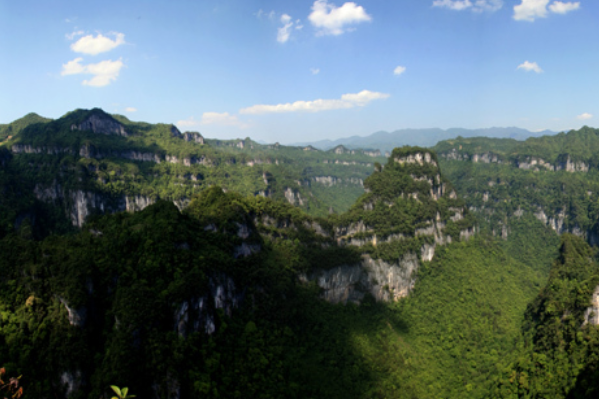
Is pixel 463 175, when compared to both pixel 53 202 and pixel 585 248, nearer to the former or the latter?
pixel 585 248

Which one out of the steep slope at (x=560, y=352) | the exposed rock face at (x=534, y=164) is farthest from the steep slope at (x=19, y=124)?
the exposed rock face at (x=534, y=164)

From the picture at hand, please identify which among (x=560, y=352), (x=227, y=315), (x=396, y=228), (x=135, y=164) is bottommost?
(x=560, y=352)

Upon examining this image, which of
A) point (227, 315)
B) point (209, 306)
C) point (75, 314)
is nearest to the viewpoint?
point (75, 314)

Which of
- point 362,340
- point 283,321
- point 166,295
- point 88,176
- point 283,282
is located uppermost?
point 88,176

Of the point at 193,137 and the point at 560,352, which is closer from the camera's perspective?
the point at 560,352

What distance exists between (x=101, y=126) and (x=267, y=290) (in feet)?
309

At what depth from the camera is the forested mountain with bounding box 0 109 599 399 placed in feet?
122

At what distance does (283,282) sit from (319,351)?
9529mm

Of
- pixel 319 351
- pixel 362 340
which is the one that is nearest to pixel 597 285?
pixel 362 340

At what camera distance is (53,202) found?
307ft

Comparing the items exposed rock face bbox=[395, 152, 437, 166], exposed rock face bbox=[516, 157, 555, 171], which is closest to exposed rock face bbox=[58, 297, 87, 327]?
exposed rock face bbox=[395, 152, 437, 166]

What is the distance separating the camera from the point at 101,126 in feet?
409

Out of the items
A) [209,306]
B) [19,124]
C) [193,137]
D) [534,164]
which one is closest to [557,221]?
[534,164]

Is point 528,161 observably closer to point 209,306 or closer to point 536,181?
point 536,181
